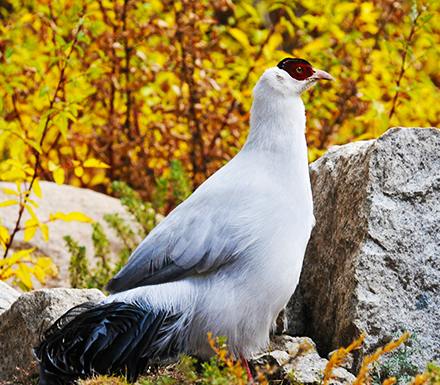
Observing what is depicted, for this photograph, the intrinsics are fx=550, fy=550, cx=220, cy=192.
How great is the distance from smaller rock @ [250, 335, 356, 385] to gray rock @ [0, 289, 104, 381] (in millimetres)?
978

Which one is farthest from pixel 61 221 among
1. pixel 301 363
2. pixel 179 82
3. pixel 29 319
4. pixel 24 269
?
pixel 301 363

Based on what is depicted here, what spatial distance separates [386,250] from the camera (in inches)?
109

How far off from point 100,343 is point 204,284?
522 millimetres

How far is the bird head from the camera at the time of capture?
9.09 feet

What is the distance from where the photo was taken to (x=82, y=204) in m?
5.45

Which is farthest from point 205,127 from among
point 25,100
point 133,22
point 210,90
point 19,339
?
point 19,339

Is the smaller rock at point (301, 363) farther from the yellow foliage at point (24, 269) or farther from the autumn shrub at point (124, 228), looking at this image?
the yellow foliage at point (24, 269)

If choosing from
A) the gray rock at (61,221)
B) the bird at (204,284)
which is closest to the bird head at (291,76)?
the bird at (204,284)

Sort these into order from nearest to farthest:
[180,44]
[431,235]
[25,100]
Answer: [431,235], [180,44], [25,100]

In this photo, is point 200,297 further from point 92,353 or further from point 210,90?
point 210,90

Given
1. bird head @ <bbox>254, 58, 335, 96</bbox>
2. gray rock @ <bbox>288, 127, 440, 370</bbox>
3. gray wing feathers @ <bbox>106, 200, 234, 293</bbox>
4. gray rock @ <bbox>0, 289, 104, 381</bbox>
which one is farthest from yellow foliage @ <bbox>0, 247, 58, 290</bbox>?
bird head @ <bbox>254, 58, 335, 96</bbox>

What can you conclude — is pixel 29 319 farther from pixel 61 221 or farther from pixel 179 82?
pixel 179 82

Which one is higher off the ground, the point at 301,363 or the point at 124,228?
the point at 124,228

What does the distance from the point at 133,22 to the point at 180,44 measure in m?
0.58
